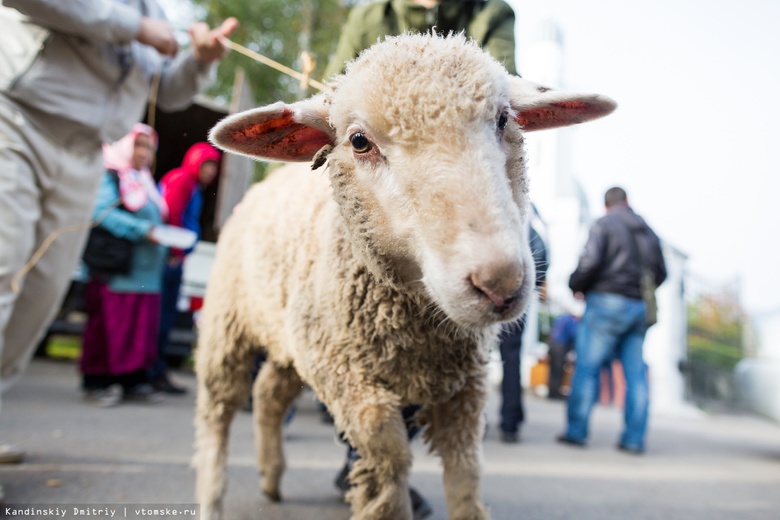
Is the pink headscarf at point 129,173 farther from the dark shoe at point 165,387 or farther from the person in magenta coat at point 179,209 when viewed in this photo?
the dark shoe at point 165,387

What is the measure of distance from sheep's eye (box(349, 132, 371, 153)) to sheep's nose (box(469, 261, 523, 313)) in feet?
1.89

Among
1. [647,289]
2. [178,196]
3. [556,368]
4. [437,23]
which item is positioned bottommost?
[556,368]

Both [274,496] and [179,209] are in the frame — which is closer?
[274,496]

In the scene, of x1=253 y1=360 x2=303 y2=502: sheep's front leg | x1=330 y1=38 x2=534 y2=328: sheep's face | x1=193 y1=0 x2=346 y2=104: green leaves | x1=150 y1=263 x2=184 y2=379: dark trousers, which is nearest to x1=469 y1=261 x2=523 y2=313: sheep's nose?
x1=330 y1=38 x2=534 y2=328: sheep's face

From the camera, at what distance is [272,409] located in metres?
3.00

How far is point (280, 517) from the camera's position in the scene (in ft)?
8.47

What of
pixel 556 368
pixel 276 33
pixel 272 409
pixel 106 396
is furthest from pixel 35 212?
pixel 276 33

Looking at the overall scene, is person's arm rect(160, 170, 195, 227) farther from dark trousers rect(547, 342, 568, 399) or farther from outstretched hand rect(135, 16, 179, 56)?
dark trousers rect(547, 342, 568, 399)

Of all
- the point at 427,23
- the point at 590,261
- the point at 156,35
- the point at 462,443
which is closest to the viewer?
the point at 462,443

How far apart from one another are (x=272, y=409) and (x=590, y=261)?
3.70 m

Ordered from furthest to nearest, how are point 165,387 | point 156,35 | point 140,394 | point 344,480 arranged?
point 165,387
point 140,394
point 344,480
point 156,35

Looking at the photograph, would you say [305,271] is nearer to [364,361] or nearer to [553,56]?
[364,361]

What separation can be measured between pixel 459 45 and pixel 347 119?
41 centimetres

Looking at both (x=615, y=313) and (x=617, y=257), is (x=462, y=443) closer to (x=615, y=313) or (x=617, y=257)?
(x=615, y=313)
